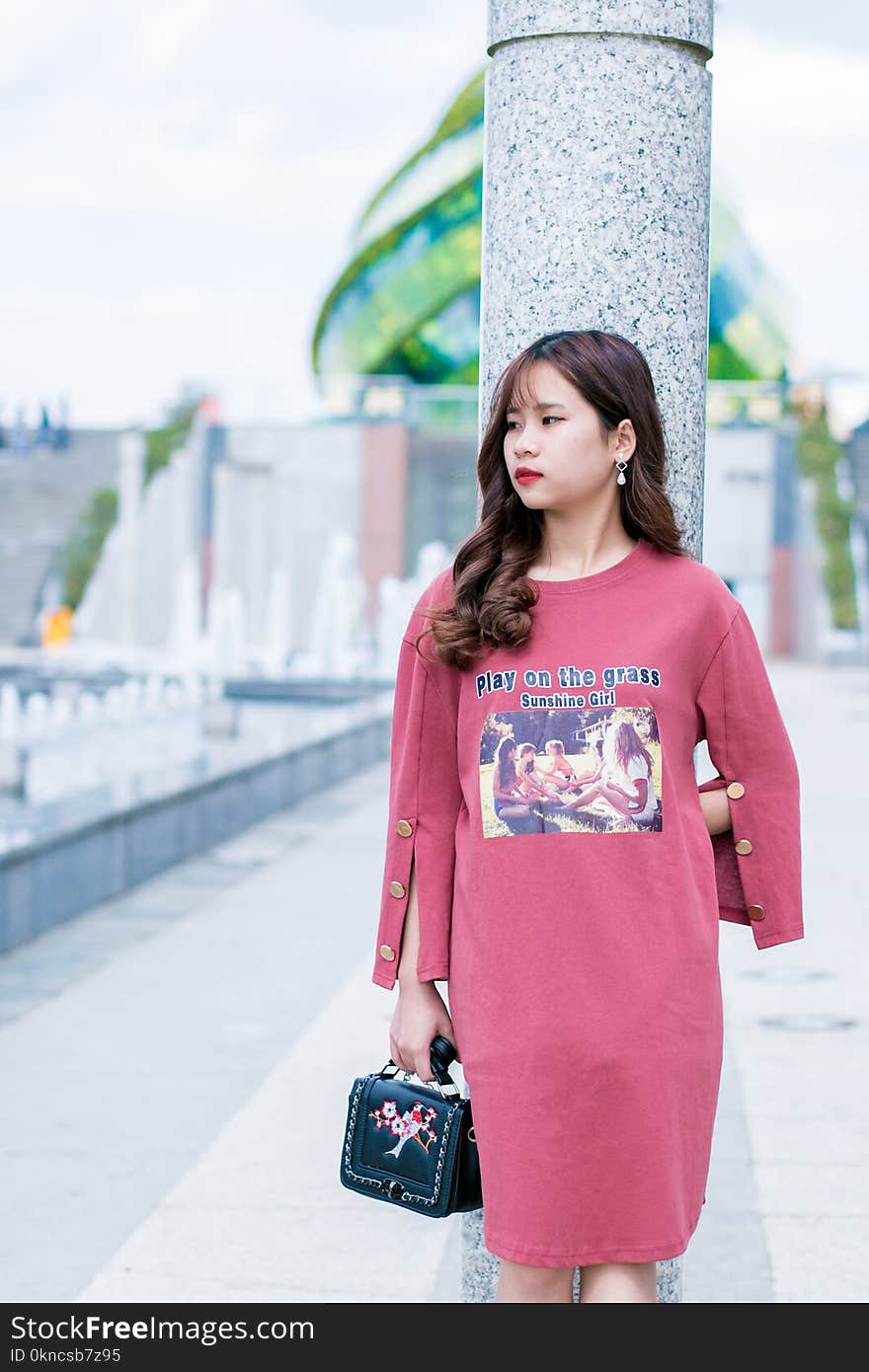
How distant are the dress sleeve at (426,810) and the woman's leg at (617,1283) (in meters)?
0.41

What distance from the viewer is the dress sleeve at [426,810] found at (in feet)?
7.48

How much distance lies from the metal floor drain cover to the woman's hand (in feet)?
11.0

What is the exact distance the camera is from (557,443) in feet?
7.20

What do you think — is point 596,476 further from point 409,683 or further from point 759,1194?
point 759,1194

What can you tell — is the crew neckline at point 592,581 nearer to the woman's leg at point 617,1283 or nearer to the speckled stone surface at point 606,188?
the speckled stone surface at point 606,188

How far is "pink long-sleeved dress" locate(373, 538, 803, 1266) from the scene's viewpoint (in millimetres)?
2102

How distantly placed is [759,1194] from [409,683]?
2164mm

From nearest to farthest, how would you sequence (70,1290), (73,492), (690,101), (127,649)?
(690,101) < (70,1290) < (127,649) < (73,492)

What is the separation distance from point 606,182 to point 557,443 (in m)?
0.49

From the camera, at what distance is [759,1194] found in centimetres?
397

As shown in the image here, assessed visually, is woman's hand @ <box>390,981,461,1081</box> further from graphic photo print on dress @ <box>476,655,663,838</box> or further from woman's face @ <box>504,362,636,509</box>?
woman's face @ <box>504,362,636,509</box>

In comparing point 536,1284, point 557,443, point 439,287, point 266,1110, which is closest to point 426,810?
point 557,443

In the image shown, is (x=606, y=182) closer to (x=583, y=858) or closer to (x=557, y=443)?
(x=557, y=443)
